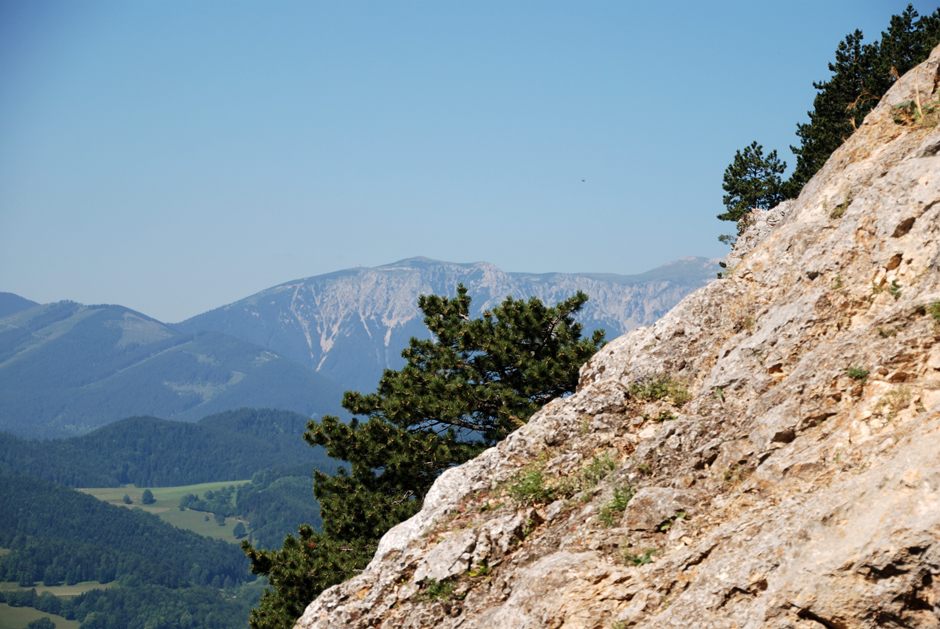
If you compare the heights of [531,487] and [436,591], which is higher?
[531,487]

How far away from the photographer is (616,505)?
9680 mm

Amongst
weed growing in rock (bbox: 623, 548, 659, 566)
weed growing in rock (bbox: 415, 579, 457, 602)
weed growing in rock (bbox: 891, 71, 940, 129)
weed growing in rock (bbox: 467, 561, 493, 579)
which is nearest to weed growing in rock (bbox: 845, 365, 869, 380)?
weed growing in rock (bbox: 623, 548, 659, 566)

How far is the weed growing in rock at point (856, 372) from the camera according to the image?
8656 millimetres

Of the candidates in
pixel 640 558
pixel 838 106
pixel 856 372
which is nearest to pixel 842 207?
pixel 856 372

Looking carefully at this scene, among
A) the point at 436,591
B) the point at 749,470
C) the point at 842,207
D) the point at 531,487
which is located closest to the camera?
the point at 749,470

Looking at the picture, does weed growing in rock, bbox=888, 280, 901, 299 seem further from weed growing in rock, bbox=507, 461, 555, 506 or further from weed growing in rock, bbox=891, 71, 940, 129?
weed growing in rock, bbox=507, 461, 555, 506

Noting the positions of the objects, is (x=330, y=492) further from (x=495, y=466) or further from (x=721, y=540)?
(x=721, y=540)

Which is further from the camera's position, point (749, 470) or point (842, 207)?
point (842, 207)

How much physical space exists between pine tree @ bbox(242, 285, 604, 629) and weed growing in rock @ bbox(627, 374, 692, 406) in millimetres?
11054

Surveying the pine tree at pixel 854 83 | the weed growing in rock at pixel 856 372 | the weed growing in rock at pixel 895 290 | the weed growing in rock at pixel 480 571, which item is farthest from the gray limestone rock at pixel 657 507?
the pine tree at pixel 854 83

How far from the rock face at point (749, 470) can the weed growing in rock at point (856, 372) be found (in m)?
0.03

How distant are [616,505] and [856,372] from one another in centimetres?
358

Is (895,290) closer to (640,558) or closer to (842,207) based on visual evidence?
(842,207)

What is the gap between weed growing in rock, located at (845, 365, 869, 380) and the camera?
8.66 meters
